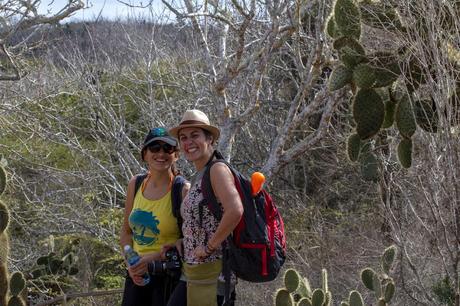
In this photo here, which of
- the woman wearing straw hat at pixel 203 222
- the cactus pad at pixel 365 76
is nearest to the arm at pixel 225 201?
the woman wearing straw hat at pixel 203 222

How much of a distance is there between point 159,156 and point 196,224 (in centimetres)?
53

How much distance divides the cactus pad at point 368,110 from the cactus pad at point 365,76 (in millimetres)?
65

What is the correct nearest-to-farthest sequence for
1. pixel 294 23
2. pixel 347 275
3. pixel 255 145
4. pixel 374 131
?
pixel 374 131
pixel 294 23
pixel 347 275
pixel 255 145

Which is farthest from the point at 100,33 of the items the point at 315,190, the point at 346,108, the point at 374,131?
the point at 374,131

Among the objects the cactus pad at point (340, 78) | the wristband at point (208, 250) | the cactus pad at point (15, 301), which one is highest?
the cactus pad at point (340, 78)

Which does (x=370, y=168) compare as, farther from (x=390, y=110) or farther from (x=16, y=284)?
(x=16, y=284)

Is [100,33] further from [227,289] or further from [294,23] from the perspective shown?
[227,289]

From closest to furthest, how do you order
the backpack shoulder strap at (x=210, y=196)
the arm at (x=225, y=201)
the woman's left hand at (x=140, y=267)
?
1. the arm at (x=225, y=201)
2. the backpack shoulder strap at (x=210, y=196)
3. the woman's left hand at (x=140, y=267)

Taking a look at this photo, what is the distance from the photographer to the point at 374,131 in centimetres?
430

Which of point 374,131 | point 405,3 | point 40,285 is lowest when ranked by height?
point 40,285

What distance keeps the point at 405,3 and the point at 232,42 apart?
438cm

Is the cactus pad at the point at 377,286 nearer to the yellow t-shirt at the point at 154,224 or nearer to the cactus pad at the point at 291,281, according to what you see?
the cactus pad at the point at 291,281

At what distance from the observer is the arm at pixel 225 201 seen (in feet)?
11.6

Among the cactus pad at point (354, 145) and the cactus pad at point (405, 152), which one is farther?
the cactus pad at point (354, 145)
